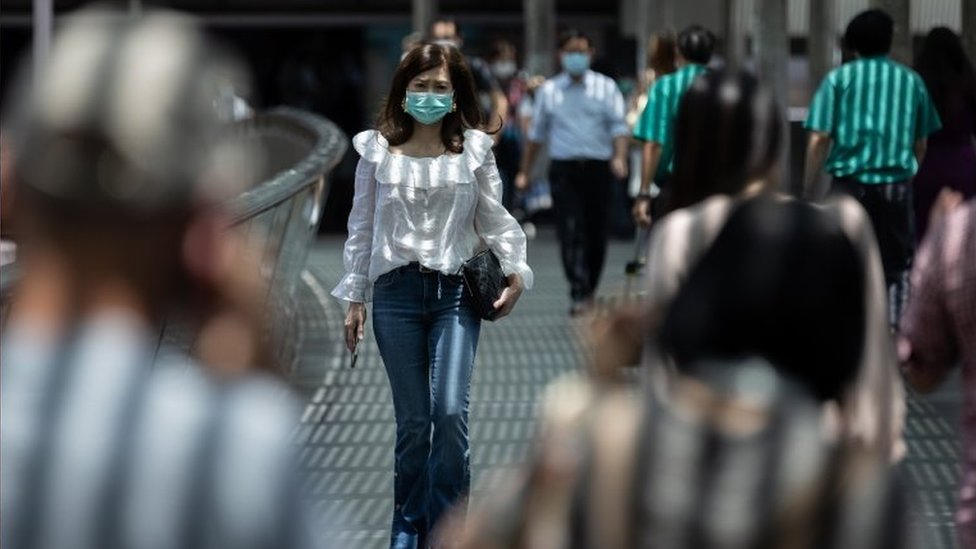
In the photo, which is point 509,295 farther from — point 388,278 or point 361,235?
point 361,235

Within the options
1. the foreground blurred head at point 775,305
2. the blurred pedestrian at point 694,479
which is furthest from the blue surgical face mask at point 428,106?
the blurred pedestrian at point 694,479

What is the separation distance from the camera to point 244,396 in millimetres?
2504

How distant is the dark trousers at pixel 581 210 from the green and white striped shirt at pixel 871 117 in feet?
11.3

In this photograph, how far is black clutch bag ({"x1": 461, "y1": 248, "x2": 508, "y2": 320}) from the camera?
22.6ft

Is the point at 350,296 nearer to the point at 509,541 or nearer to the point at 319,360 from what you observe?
the point at 509,541

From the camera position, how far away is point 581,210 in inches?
530

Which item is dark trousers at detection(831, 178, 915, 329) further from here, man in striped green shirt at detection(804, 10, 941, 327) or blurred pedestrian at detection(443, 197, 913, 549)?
blurred pedestrian at detection(443, 197, 913, 549)

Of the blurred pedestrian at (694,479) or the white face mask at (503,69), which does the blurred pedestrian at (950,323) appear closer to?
the blurred pedestrian at (694,479)

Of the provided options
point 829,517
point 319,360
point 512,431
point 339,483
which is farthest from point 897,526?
point 319,360

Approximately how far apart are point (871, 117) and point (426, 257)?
142 inches

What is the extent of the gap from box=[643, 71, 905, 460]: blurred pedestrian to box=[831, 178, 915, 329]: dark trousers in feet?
20.1

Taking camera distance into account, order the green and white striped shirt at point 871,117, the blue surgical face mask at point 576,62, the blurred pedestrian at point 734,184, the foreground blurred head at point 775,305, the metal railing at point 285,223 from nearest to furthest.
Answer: the foreground blurred head at point 775,305
the blurred pedestrian at point 734,184
the metal railing at point 285,223
the green and white striped shirt at point 871,117
the blue surgical face mask at point 576,62

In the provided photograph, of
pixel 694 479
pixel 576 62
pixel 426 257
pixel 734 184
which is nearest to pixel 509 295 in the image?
pixel 426 257

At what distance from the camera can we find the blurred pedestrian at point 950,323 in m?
4.35
